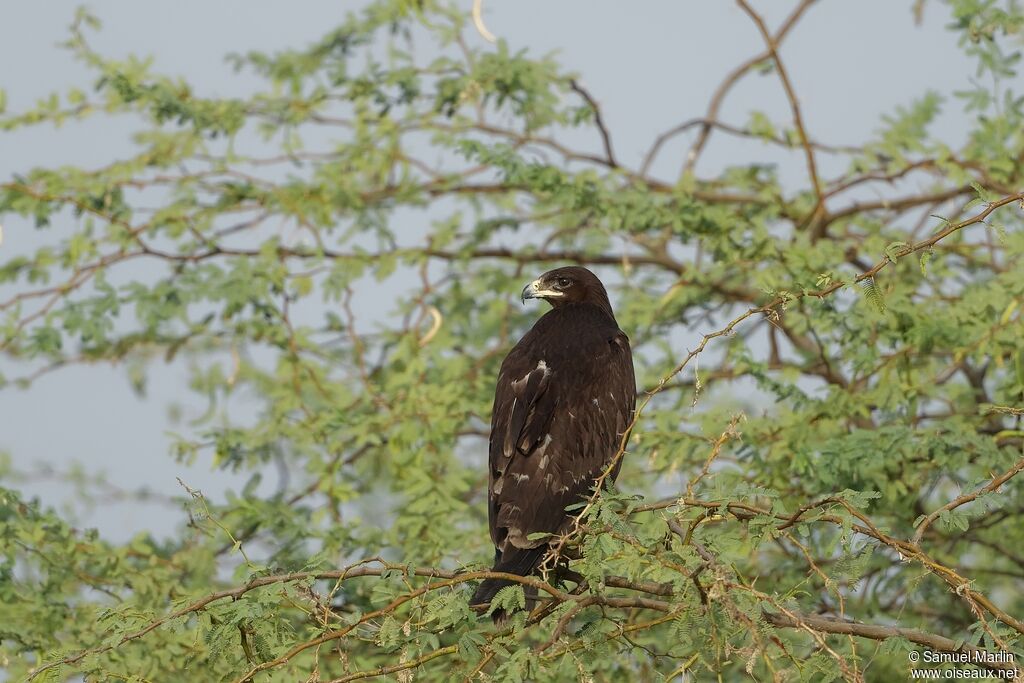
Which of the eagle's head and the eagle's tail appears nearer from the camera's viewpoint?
the eagle's tail

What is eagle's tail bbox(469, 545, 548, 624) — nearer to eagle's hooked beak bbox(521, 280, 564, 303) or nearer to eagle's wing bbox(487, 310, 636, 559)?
eagle's wing bbox(487, 310, 636, 559)

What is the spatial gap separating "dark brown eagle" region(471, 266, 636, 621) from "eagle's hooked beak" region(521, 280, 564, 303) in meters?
0.27

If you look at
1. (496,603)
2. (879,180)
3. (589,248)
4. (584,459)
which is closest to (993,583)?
(879,180)

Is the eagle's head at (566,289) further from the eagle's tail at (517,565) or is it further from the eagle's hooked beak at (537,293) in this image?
the eagle's tail at (517,565)

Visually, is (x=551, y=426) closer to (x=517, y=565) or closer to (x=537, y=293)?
(x=517, y=565)

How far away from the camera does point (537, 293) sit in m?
6.08

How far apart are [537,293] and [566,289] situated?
13 cm

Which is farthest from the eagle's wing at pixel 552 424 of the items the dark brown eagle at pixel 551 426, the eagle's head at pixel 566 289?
the eagle's head at pixel 566 289

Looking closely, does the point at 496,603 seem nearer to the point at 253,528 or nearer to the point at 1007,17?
the point at 253,528

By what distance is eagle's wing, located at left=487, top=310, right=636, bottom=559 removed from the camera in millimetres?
4965

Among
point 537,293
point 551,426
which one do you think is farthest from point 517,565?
point 537,293

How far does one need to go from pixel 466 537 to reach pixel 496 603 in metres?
2.08

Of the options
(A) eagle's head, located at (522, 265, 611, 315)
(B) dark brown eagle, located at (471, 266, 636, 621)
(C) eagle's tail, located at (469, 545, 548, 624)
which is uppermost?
(A) eagle's head, located at (522, 265, 611, 315)

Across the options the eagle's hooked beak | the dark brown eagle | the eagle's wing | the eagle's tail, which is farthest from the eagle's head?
the eagle's tail
